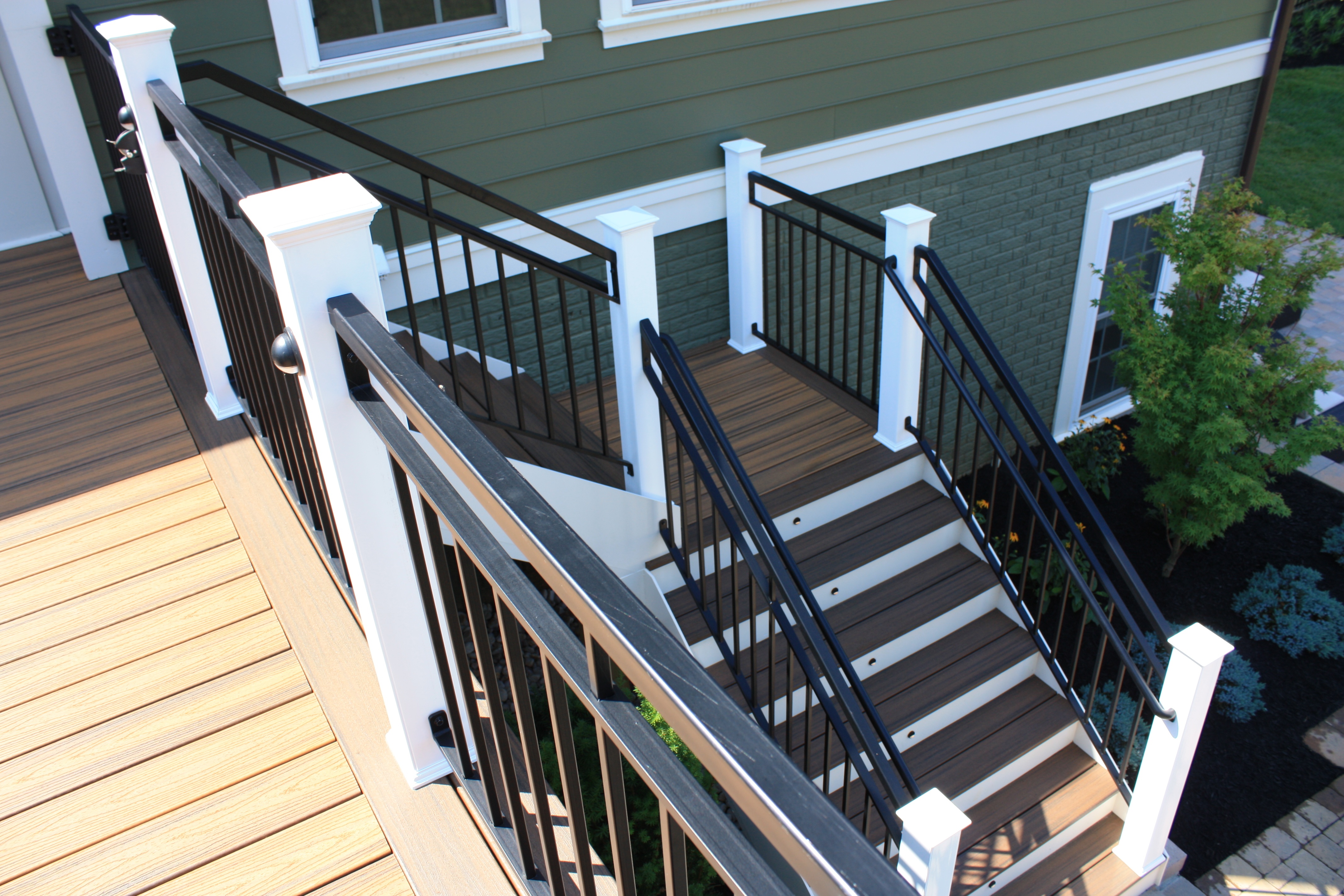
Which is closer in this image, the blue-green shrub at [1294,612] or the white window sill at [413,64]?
the white window sill at [413,64]

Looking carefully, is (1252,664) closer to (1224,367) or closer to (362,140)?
(1224,367)

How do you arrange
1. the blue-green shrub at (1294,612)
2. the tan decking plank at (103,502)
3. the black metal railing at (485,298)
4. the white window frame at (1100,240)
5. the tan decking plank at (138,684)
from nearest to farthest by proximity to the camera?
the tan decking plank at (138,684), the tan decking plank at (103,502), the black metal railing at (485,298), the blue-green shrub at (1294,612), the white window frame at (1100,240)

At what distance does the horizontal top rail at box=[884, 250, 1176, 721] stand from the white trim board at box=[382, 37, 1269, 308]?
1.36 m

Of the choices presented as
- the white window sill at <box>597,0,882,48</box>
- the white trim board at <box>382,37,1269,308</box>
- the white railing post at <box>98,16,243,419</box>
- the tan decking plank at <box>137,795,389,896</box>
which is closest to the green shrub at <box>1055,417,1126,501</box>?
the white trim board at <box>382,37,1269,308</box>

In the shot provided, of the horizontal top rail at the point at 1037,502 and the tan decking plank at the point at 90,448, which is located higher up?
the tan decking plank at the point at 90,448

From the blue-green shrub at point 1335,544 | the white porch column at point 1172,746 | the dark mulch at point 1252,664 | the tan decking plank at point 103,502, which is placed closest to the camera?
the tan decking plank at point 103,502

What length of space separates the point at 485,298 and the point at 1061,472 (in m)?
2.82

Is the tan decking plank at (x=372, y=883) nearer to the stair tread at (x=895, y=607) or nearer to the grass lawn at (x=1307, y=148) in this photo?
the stair tread at (x=895, y=607)

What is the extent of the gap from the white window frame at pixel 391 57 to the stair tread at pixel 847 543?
252 cm

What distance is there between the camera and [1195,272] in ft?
18.6

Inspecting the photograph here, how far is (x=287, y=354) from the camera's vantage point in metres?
1.35

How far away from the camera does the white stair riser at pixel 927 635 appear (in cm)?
421


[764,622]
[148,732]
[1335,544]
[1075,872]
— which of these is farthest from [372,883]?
[1335,544]

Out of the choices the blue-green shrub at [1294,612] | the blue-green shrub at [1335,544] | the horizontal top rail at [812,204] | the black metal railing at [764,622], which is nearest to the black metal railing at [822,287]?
the horizontal top rail at [812,204]
